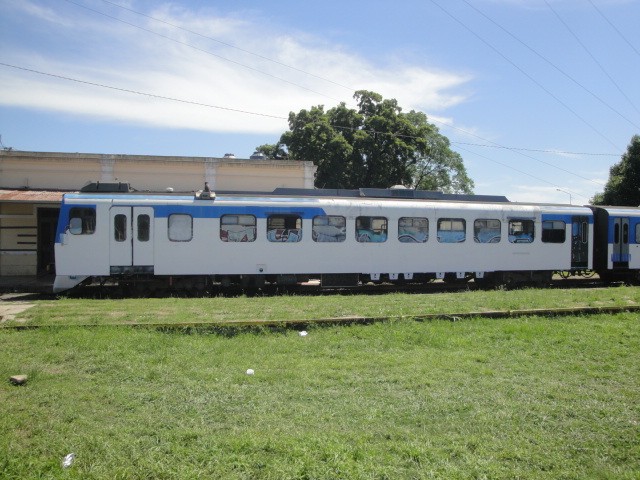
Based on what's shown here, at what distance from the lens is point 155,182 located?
23.5m

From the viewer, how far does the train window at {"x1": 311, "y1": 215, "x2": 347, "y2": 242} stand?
55.0 feet

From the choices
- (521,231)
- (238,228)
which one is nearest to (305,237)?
(238,228)

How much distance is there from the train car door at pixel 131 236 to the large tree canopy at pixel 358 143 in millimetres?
23296

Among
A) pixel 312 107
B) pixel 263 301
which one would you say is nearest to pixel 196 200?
pixel 263 301

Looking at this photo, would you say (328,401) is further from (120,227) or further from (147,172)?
(147,172)

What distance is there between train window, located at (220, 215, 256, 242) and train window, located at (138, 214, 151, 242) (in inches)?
79.9

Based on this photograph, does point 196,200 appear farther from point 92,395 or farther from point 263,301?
point 92,395

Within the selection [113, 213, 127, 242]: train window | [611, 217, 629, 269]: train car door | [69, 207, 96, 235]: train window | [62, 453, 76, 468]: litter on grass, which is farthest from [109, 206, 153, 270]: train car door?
[611, 217, 629, 269]: train car door

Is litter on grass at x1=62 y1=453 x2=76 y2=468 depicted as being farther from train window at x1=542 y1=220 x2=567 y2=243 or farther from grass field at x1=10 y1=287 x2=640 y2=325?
train window at x1=542 y1=220 x2=567 y2=243

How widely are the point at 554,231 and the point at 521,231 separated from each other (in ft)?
4.41

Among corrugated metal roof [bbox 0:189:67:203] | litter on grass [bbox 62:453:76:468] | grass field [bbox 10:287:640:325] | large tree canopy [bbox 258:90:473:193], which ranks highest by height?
large tree canopy [bbox 258:90:473:193]

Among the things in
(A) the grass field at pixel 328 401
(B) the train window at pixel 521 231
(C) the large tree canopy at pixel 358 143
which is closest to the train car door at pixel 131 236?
(A) the grass field at pixel 328 401

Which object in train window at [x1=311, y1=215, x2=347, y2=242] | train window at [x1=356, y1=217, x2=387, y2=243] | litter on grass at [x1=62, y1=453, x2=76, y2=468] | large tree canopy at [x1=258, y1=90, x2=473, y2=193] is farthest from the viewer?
large tree canopy at [x1=258, y1=90, x2=473, y2=193]

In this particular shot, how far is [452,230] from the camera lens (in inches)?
708
